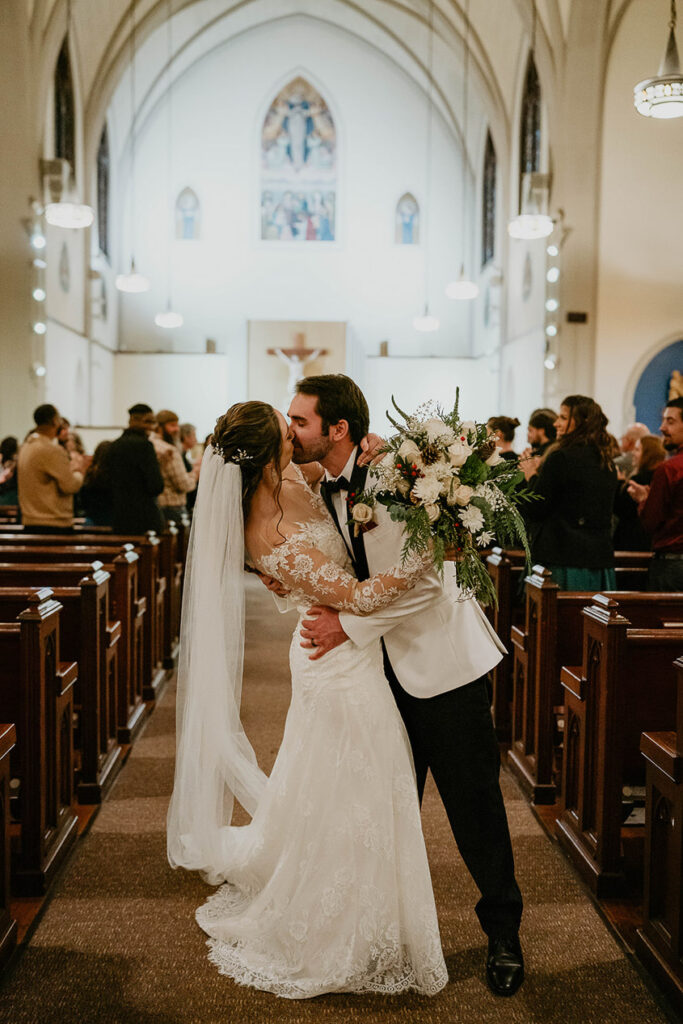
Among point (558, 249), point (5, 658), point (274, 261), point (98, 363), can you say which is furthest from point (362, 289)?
point (5, 658)

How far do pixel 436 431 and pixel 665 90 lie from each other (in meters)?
6.10

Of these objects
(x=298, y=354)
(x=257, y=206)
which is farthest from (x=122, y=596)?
(x=257, y=206)

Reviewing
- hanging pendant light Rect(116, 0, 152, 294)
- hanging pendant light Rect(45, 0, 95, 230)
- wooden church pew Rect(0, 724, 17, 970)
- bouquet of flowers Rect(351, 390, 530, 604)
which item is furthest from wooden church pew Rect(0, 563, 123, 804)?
hanging pendant light Rect(116, 0, 152, 294)

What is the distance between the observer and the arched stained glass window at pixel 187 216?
787 inches

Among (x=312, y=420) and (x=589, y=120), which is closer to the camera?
(x=312, y=420)

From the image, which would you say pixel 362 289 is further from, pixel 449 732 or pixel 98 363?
pixel 449 732

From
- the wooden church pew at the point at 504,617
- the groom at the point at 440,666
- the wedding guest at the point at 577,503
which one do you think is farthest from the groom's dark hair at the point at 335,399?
the wooden church pew at the point at 504,617

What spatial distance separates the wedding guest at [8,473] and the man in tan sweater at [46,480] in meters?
2.09

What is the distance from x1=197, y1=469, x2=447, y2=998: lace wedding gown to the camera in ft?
8.49

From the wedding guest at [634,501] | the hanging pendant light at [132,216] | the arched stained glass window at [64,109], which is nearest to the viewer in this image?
the wedding guest at [634,501]

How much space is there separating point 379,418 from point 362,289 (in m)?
2.64

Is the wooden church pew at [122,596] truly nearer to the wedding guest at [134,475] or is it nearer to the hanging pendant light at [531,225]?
the wedding guest at [134,475]

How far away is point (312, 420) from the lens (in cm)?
265

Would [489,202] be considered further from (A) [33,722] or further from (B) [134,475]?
(A) [33,722]
